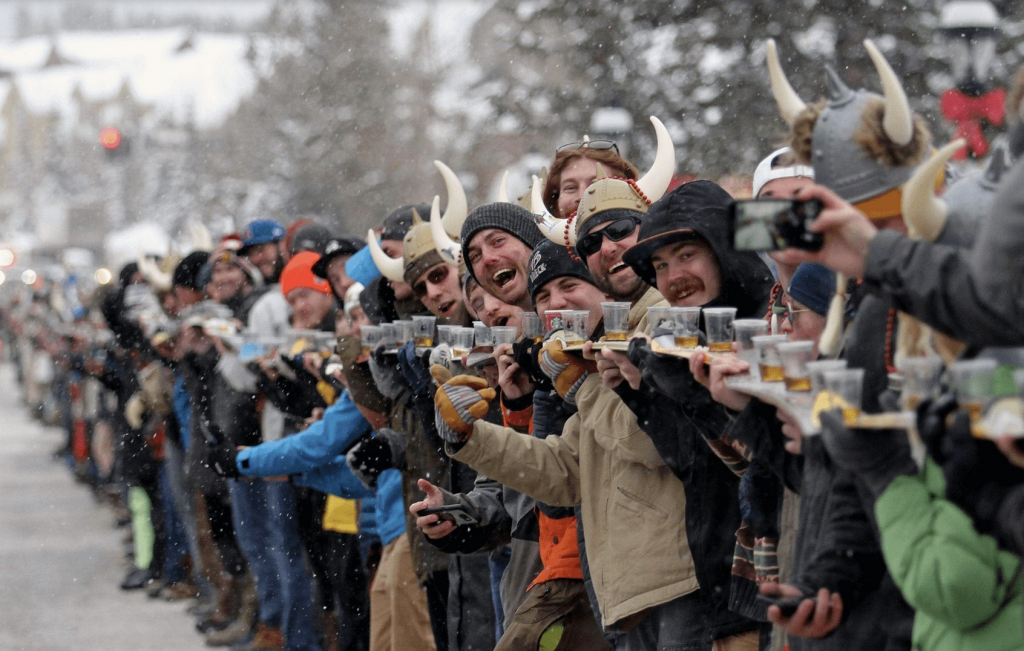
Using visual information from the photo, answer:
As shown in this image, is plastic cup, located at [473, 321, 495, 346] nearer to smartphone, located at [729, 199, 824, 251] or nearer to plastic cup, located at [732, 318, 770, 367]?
plastic cup, located at [732, 318, 770, 367]

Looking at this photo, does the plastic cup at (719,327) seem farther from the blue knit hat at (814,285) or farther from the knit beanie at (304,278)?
the knit beanie at (304,278)

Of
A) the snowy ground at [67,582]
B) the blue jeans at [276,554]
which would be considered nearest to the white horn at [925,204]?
the blue jeans at [276,554]

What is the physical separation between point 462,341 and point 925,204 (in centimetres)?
300

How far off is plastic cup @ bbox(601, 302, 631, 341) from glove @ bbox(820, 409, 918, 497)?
57.4 inches

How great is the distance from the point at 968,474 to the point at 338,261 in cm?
600

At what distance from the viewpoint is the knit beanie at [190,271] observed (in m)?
11.6

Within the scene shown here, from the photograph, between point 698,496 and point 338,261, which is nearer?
point 698,496

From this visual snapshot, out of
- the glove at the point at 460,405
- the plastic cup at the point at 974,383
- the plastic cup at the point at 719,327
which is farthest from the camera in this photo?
the glove at the point at 460,405

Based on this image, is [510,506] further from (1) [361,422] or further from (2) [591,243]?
(1) [361,422]

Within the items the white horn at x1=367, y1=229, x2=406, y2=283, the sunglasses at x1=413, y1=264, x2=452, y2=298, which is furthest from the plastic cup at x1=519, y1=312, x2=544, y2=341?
the white horn at x1=367, y1=229, x2=406, y2=283

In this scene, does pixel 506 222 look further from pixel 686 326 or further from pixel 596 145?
pixel 686 326

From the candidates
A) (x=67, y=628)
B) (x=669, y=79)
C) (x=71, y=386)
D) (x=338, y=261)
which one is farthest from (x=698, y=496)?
(x=71, y=386)

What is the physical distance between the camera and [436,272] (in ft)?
22.0

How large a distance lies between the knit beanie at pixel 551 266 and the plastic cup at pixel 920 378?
2328 millimetres
